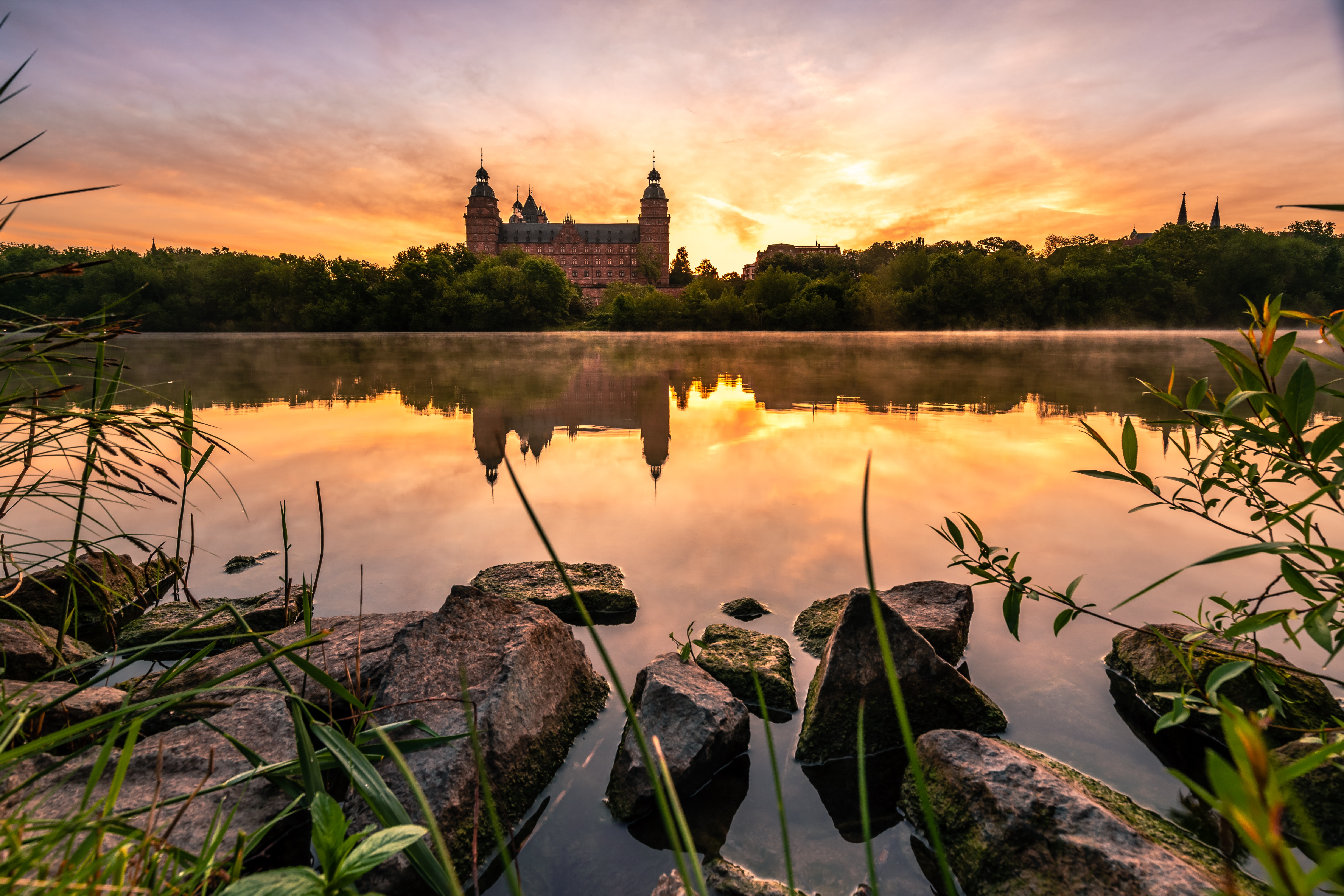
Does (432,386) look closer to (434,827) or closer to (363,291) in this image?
(434,827)

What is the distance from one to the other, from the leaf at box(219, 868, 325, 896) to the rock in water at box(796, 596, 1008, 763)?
1.75 meters

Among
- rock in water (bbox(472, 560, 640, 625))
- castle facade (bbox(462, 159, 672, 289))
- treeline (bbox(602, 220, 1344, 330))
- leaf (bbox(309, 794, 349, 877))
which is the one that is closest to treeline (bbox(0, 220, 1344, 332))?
treeline (bbox(602, 220, 1344, 330))

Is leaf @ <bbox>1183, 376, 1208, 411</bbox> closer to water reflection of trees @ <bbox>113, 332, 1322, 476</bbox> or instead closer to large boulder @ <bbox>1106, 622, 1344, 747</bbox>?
large boulder @ <bbox>1106, 622, 1344, 747</bbox>

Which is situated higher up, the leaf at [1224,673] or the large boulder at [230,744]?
the leaf at [1224,673]

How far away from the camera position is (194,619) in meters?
3.26

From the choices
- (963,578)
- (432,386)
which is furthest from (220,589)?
(432,386)

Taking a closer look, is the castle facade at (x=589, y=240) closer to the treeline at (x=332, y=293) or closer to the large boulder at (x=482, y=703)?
the treeline at (x=332, y=293)

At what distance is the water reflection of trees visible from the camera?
9516mm

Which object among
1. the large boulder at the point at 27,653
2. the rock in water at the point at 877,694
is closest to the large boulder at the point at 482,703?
the rock in water at the point at 877,694

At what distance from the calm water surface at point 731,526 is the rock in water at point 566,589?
0.11 m

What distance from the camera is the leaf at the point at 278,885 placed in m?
0.99

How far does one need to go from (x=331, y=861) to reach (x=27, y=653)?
2469 millimetres

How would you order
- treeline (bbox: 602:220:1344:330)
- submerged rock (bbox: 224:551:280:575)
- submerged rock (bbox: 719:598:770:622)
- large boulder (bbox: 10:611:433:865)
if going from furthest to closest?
treeline (bbox: 602:220:1344:330), submerged rock (bbox: 224:551:280:575), submerged rock (bbox: 719:598:770:622), large boulder (bbox: 10:611:433:865)

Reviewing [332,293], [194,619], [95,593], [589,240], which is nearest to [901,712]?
[95,593]
